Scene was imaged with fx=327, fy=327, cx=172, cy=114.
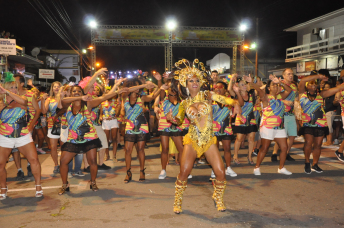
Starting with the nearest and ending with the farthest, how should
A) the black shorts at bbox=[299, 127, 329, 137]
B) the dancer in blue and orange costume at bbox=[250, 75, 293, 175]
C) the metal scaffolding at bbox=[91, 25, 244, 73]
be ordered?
the dancer in blue and orange costume at bbox=[250, 75, 293, 175] → the black shorts at bbox=[299, 127, 329, 137] → the metal scaffolding at bbox=[91, 25, 244, 73]

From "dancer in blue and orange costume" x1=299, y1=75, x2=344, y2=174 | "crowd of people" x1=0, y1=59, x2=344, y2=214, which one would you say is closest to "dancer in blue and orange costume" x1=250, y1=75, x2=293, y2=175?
"crowd of people" x1=0, y1=59, x2=344, y2=214

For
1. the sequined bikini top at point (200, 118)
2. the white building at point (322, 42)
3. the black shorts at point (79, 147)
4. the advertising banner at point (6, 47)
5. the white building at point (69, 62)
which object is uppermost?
the white building at point (69, 62)

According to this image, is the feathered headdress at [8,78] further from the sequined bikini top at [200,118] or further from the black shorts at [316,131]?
the black shorts at [316,131]

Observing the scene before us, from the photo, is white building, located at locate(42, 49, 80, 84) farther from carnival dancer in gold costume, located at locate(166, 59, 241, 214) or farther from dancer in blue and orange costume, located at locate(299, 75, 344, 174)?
carnival dancer in gold costume, located at locate(166, 59, 241, 214)

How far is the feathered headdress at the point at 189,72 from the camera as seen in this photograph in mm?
4984

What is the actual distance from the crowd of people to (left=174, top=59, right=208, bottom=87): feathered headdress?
15 millimetres

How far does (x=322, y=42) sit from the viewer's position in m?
26.8

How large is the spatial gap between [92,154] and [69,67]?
63.0m

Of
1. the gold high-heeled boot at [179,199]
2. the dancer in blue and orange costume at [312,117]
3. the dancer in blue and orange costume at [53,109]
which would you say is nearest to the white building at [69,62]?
the dancer in blue and orange costume at [53,109]

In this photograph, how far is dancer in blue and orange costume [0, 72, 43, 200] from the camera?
18.1 ft

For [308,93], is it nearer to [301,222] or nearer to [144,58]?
[301,222]

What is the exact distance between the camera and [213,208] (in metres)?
Result: 4.92

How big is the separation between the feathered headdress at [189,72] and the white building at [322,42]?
69.8 ft

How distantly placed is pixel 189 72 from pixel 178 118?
0.72m
